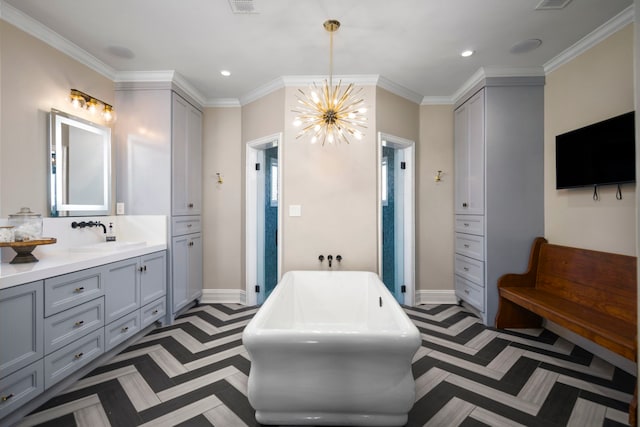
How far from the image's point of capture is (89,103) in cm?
235

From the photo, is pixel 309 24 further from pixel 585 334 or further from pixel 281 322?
pixel 585 334

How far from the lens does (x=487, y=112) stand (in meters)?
2.65

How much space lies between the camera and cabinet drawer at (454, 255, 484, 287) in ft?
8.86

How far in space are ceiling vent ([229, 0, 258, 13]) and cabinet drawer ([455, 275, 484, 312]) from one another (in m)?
3.27

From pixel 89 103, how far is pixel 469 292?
4.31 m

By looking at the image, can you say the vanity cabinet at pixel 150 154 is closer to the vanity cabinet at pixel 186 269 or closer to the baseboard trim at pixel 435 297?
the vanity cabinet at pixel 186 269

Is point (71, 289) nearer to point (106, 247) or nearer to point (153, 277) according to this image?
point (106, 247)

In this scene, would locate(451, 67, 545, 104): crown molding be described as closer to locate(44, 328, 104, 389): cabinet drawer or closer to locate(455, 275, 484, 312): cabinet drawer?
locate(455, 275, 484, 312): cabinet drawer

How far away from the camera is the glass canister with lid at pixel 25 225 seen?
173 cm

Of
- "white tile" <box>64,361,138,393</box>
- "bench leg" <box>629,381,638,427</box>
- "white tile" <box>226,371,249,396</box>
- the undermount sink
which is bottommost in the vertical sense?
"white tile" <box>64,361,138,393</box>

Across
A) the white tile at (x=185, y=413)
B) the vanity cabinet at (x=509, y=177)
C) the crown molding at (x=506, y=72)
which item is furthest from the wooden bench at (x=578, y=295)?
the white tile at (x=185, y=413)

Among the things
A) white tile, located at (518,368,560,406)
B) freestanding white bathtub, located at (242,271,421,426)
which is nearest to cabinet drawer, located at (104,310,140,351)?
freestanding white bathtub, located at (242,271,421,426)

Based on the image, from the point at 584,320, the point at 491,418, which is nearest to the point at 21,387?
the point at 491,418

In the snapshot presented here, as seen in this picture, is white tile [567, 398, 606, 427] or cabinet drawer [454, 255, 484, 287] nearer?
white tile [567, 398, 606, 427]
